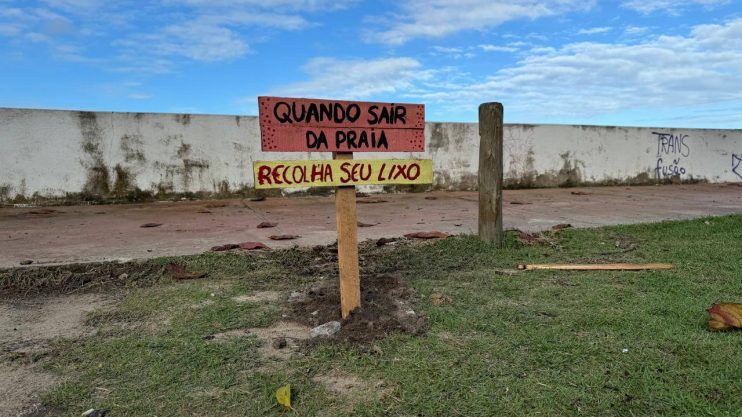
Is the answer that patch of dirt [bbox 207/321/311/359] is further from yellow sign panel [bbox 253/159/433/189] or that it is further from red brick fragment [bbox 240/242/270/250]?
red brick fragment [bbox 240/242/270/250]

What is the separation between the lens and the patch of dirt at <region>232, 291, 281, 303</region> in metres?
3.81

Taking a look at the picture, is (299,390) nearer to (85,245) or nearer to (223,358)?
(223,358)

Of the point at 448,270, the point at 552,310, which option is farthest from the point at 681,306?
the point at 448,270

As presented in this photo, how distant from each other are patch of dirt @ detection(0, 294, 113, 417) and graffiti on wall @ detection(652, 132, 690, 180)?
1548 centimetres

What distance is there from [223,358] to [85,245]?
146 inches

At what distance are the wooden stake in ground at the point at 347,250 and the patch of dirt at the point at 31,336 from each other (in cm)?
157

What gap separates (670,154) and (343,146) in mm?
15099

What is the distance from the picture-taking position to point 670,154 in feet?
50.8

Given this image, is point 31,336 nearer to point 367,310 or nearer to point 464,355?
point 367,310

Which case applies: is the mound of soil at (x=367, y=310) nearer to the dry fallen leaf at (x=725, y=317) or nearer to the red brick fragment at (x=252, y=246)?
the red brick fragment at (x=252, y=246)

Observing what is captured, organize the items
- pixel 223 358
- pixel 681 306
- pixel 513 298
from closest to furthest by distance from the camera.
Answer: pixel 223 358 < pixel 681 306 < pixel 513 298

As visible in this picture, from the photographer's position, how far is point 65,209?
916 centimetres

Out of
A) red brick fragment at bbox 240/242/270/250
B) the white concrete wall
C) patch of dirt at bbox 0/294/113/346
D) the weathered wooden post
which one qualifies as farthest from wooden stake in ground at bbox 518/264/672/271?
the white concrete wall

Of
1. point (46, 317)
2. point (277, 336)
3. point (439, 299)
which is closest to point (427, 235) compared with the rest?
point (439, 299)
